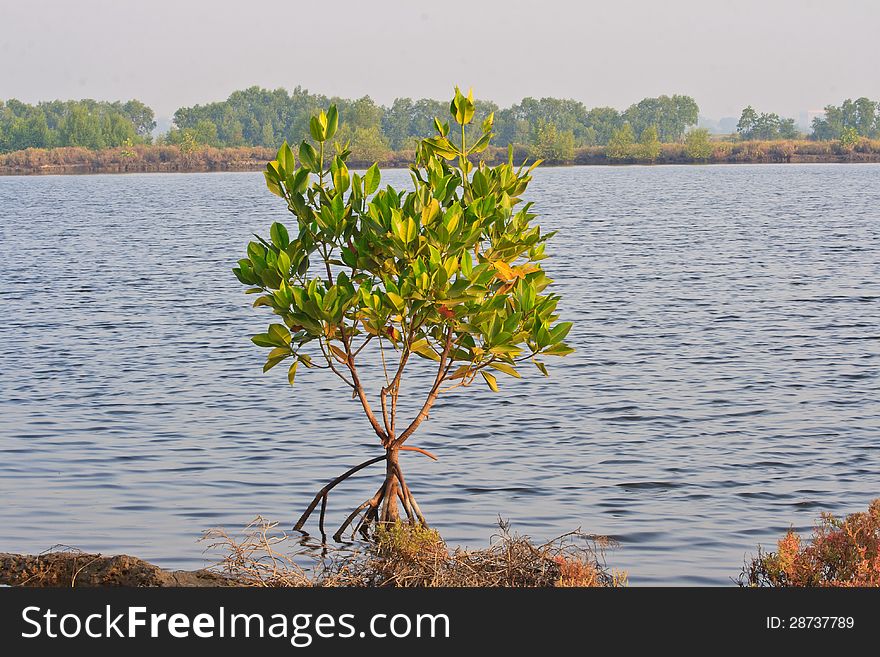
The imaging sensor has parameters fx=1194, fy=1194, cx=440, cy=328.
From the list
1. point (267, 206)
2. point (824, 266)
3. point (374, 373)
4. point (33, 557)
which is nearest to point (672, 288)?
point (824, 266)

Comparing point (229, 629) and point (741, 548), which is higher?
point (229, 629)

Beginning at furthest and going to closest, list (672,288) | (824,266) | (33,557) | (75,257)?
(75,257) < (824,266) < (672,288) < (33,557)

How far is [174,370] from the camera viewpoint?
23.4m

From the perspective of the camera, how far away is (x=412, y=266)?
1036cm

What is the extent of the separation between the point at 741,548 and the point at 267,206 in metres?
84.8

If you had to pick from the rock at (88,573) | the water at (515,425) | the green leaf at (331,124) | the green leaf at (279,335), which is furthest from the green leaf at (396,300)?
the water at (515,425)

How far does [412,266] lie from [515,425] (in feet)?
27.0

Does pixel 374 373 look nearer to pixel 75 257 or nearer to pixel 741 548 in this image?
pixel 741 548

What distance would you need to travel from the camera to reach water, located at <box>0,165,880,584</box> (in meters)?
13.2

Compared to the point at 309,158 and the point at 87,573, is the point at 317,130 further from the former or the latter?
the point at 87,573

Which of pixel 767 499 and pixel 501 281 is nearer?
pixel 501 281

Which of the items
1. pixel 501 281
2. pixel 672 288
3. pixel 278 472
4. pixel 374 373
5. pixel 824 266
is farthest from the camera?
pixel 824 266

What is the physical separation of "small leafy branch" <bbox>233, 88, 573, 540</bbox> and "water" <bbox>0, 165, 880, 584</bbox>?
8.01 feet

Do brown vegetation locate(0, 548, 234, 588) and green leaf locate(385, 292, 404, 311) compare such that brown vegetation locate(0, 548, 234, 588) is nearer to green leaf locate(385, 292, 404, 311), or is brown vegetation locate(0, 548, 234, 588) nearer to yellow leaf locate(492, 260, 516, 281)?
green leaf locate(385, 292, 404, 311)
